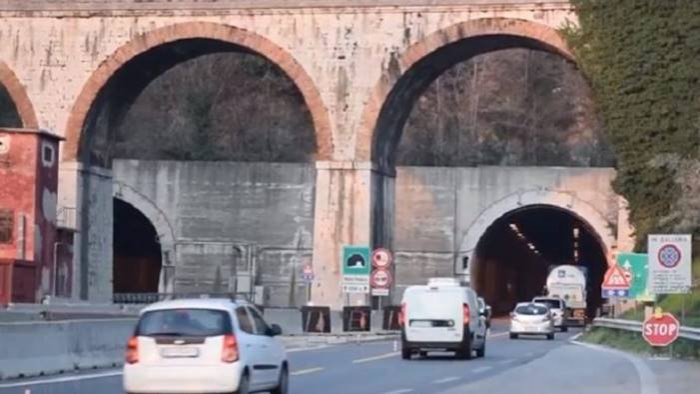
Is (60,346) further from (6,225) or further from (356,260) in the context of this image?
(6,225)

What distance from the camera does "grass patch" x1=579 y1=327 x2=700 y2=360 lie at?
3744 centimetres

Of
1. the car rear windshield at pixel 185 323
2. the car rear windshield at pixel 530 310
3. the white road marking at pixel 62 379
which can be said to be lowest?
the white road marking at pixel 62 379

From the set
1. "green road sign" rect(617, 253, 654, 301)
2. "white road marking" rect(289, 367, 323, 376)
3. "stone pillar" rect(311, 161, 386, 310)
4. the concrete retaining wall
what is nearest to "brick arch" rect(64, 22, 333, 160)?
"stone pillar" rect(311, 161, 386, 310)

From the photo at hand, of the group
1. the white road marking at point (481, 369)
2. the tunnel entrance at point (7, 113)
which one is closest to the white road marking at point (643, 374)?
the white road marking at point (481, 369)

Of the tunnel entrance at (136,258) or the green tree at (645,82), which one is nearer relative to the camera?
the green tree at (645,82)

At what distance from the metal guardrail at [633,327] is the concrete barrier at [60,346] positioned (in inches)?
448

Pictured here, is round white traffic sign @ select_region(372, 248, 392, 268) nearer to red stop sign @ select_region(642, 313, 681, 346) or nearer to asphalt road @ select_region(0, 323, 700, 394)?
asphalt road @ select_region(0, 323, 700, 394)

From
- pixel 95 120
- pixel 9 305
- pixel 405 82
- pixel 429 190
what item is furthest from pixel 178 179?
pixel 9 305

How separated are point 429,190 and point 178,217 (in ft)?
34.0

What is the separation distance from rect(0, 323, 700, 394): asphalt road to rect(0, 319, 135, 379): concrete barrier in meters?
0.58

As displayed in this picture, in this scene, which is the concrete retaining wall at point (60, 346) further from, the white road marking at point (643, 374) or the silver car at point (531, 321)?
the silver car at point (531, 321)

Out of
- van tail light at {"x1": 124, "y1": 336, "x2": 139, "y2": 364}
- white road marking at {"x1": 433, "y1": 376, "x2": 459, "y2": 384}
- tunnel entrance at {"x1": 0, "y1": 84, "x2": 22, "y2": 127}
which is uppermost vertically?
tunnel entrance at {"x1": 0, "y1": 84, "x2": 22, "y2": 127}

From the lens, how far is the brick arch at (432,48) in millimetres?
53031

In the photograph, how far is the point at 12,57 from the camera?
56375 mm
